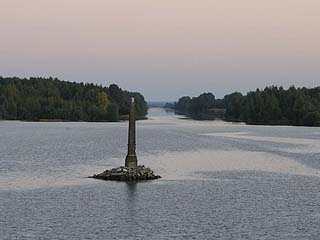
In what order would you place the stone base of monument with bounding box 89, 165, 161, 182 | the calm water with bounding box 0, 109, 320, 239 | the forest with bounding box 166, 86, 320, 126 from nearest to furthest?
the calm water with bounding box 0, 109, 320, 239 < the stone base of monument with bounding box 89, 165, 161, 182 < the forest with bounding box 166, 86, 320, 126

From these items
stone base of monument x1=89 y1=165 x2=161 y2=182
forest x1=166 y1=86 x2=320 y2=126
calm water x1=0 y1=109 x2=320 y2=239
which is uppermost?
forest x1=166 y1=86 x2=320 y2=126

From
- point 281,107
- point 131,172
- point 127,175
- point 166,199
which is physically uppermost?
point 281,107

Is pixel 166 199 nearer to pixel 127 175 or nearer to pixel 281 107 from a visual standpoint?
pixel 127 175

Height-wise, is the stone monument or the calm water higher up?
the stone monument

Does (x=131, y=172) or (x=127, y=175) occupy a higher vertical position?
(x=131, y=172)

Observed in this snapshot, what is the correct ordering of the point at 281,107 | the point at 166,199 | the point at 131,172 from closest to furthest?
the point at 166,199 < the point at 131,172 < the point at 281,107

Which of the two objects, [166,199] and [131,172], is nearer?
[166,199]

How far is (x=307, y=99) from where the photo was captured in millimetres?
168875

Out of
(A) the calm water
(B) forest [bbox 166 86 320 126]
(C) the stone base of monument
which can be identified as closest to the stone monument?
(C) the stone base of monument

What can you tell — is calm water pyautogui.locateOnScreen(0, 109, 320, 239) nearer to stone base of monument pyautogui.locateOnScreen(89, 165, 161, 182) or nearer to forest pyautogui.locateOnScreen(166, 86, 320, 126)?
stone base of monument pyautogui.locateOnScreen(89, 165, 161, 182)

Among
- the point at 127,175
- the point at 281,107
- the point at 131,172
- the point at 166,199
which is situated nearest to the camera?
the point at 166,199

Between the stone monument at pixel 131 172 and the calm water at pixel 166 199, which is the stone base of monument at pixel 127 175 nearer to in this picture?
the stone monument at pixel 131 172

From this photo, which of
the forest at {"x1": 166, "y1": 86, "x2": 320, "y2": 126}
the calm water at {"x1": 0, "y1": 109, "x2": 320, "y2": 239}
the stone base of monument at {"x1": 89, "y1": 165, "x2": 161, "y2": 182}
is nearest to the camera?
the calm water at {"x1": 0, "y1": 109, "x2": 320, "y2": 239}

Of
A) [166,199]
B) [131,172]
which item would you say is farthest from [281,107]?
[166,199]
